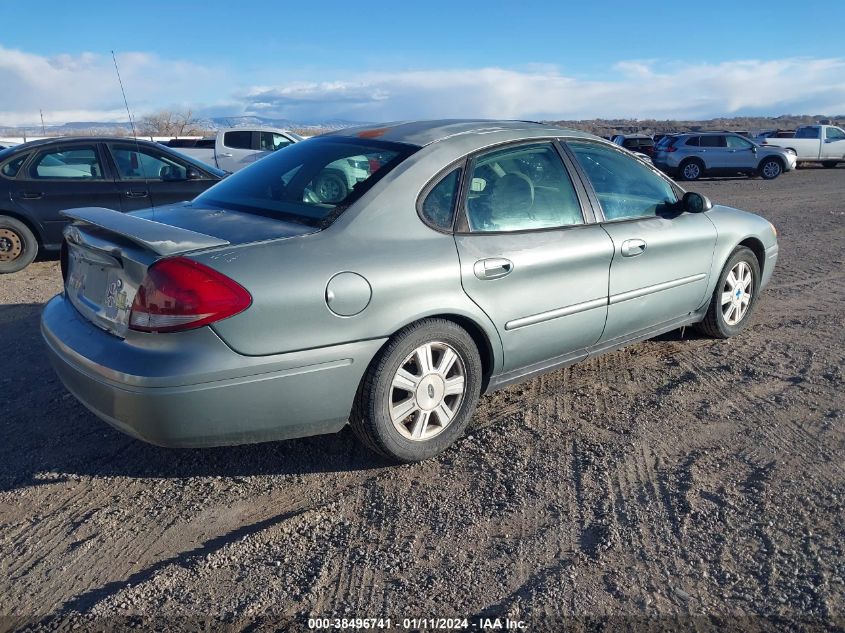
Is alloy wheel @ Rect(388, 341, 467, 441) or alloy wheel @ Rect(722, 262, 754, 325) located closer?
alloy wheel @ Rect(388, 341, 467, 441)

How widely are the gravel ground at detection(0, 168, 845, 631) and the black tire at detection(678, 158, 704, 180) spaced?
2134 centimetres

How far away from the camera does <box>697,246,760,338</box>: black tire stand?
5.07 m

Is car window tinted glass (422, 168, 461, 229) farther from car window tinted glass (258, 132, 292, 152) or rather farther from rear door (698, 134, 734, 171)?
rear door (698, 134, 734, 171)

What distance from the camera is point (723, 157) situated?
24109 mm

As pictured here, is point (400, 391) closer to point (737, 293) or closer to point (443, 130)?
point (443, 130)

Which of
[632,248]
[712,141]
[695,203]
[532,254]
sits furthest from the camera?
[712,141]

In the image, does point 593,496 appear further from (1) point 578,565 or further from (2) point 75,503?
(2) point 75,503

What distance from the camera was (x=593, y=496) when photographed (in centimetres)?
316

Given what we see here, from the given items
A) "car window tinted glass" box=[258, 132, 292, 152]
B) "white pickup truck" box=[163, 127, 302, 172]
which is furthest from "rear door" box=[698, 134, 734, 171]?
"car window tinted glass" box=[258, 132, 292, 152]

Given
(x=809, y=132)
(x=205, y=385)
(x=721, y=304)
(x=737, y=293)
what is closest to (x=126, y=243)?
(x=205, y=385)

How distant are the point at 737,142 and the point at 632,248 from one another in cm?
2261

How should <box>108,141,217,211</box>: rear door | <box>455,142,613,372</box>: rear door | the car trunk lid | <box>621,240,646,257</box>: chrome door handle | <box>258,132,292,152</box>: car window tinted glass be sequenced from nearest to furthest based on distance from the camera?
the car trunk lid < <box>455,142,613,372</box>: rear door < <box>621,240,646,257</box>: chrome door handle < <box>108,141,217,211</box>: rear door < <box>258,132,292,152</box>: car window tinted glass

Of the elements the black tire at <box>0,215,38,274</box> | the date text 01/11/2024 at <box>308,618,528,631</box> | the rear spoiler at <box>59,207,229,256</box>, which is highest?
the rear spoiler at <box>59,207,229,256</box>

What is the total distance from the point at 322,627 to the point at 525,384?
2445 millimetres
